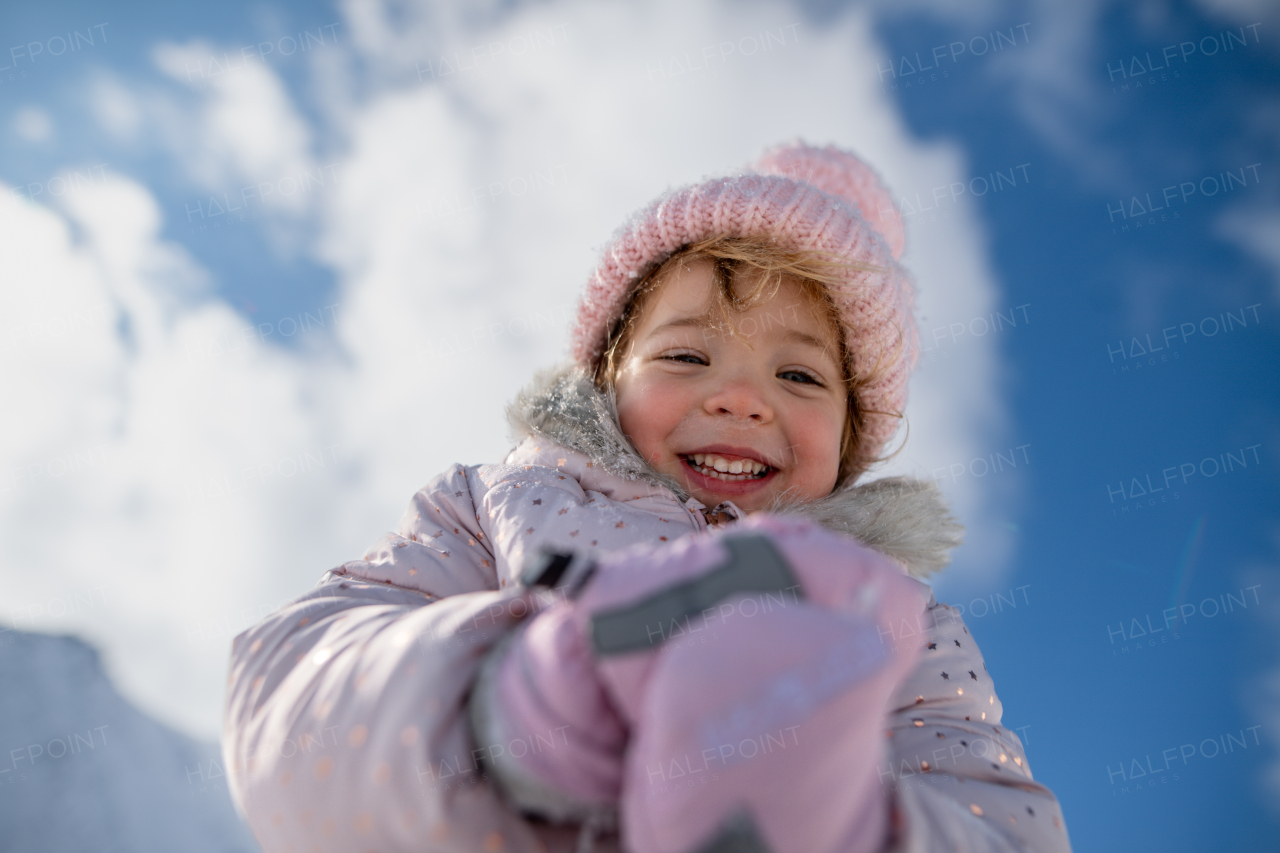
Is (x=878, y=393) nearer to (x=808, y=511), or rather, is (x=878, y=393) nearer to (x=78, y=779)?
(x=808, y=511)

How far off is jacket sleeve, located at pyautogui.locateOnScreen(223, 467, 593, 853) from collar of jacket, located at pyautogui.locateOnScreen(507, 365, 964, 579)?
2.23 ft

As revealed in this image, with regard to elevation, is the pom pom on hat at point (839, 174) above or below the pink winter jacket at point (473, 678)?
above

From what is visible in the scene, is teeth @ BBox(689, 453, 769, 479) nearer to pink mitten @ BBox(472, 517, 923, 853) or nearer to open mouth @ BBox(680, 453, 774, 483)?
open mouth @ BBox(680, 453, 774, 483)

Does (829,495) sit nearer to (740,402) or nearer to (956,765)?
(740,402)

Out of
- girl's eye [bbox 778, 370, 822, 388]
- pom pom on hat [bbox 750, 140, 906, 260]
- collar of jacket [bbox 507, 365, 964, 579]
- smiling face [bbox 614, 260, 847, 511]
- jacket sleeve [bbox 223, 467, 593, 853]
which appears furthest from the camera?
pom pom on hat [bbox 750, 140, 906, 260]

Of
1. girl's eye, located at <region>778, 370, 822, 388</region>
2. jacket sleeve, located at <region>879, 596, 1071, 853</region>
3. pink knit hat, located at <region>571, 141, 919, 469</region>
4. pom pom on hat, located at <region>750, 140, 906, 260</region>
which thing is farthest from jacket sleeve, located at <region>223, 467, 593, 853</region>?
A: pom pom on hat, located at <region>750, 140, 906, 260</region>

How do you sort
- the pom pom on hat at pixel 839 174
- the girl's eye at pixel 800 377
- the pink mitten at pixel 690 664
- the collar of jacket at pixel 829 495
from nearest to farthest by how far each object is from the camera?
the pink mitten at pixel 690 664
the collar of jacket at pixel 829 495
the girl's eye at pixel 800 377
the pom pom on hat at pixel 839 174

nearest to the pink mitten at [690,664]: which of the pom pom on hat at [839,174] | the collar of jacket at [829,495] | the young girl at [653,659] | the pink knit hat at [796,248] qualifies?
the young girl at [653,659]

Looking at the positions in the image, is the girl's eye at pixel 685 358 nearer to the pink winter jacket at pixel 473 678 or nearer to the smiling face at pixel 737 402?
the smiling face at pixel 737 402

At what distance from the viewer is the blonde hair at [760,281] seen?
1787 millimetres

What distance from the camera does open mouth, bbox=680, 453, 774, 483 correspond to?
1.63 meters

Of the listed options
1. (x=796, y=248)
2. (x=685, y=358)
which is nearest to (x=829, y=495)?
(x=685, y=358)

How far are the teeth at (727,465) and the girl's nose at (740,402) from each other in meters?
0.12

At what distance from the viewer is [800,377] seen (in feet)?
5.75
